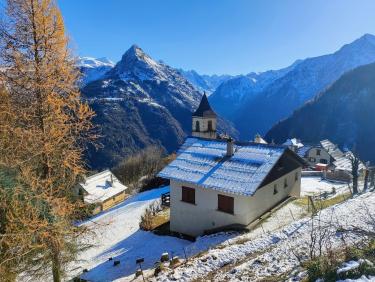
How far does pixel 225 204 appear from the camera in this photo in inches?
969

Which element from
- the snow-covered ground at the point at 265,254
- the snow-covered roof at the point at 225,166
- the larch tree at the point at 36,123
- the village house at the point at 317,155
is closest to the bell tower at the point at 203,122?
the snow-covered roof at the point at 225,166

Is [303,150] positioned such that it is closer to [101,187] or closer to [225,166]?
[101,187]

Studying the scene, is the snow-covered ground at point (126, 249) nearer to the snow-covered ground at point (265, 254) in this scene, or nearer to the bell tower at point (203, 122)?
the snow-covered ground at point (265, 254)

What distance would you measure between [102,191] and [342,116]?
161 metres

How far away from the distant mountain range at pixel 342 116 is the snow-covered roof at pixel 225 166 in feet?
492

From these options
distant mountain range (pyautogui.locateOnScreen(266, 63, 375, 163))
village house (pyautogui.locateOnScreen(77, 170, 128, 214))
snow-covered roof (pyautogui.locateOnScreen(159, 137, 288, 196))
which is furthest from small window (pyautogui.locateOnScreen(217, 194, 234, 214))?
distant mountain range (pyautogui.locateOnScreen(266, 63, 375, 163))

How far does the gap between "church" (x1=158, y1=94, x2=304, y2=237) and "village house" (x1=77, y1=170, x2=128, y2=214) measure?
24489 mm

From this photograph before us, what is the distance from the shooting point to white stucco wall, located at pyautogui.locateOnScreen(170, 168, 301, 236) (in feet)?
78.9

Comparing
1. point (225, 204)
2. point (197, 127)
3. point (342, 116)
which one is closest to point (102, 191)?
point (197, 127)

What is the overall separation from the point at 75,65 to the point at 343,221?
15.6 meters

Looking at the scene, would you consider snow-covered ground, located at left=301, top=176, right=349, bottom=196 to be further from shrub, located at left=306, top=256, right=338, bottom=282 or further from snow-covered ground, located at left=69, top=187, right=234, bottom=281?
shrub, located at left=306, top=256, right=338, bottom=282

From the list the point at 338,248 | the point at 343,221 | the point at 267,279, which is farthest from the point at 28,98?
the point at 343,221

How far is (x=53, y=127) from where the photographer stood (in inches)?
508

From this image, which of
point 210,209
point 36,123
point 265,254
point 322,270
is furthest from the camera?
point 210,209
